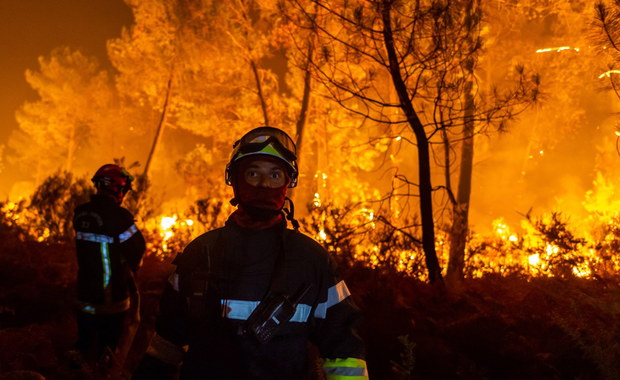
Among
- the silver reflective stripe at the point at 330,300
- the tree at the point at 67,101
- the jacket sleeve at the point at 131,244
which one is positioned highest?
the tree at the point at 67,101

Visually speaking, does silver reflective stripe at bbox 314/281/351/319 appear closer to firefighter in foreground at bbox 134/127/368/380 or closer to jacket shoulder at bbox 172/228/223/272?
firefighter in foreground at bbox 134/127/368/380

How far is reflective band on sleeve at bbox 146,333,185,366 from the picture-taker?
1788mm

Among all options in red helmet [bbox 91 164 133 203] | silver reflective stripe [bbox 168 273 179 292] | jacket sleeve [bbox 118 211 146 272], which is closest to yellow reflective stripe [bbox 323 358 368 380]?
silver reflective stripe [bbox 168 273 179 292]

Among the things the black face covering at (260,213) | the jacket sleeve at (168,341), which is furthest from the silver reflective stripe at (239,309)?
the black face covering at (260,213)

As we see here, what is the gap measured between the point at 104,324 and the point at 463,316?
11.4ft

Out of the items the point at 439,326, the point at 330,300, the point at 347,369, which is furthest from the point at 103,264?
the point at 439,326

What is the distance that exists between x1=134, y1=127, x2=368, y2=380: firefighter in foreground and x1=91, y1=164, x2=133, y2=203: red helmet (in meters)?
Answer: 1.87

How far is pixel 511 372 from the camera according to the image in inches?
132

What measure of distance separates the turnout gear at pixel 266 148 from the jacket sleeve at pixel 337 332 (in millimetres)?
580

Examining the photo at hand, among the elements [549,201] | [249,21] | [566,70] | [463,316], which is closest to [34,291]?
[463,316]

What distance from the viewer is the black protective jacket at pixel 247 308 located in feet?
5.51

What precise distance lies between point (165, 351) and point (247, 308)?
1.50 feet

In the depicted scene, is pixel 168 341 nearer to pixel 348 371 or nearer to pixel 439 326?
pixel 348 371

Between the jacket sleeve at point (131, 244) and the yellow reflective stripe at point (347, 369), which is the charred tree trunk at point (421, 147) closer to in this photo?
the jacket sleeve at point (131, 244)
